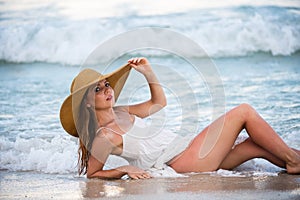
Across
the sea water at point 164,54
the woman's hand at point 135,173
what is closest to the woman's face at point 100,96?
the woman's hand at point 135,173

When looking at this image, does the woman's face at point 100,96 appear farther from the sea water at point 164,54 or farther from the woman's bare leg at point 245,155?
the sea water at point 164,54

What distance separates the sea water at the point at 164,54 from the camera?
668 centimetres

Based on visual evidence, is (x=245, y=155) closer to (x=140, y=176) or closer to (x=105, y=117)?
(x=140, y=176)

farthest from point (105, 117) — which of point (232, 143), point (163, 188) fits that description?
point (232, 143)

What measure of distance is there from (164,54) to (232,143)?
649 centimetres

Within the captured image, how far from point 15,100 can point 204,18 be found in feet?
15.2

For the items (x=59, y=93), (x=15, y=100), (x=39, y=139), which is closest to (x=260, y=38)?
(x=59, y=93)

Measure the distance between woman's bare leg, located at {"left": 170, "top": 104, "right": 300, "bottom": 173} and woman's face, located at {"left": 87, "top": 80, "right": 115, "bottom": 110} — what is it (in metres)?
0.59

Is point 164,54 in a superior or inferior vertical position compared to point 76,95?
inferior

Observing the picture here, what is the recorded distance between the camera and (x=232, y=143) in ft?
12.5

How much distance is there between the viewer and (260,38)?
10.3 metres

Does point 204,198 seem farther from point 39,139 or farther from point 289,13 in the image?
point 289,13

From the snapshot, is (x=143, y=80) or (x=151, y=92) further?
(x=143, y=80)

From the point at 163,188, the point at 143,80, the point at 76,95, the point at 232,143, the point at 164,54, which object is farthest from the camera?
the point at 164,54
